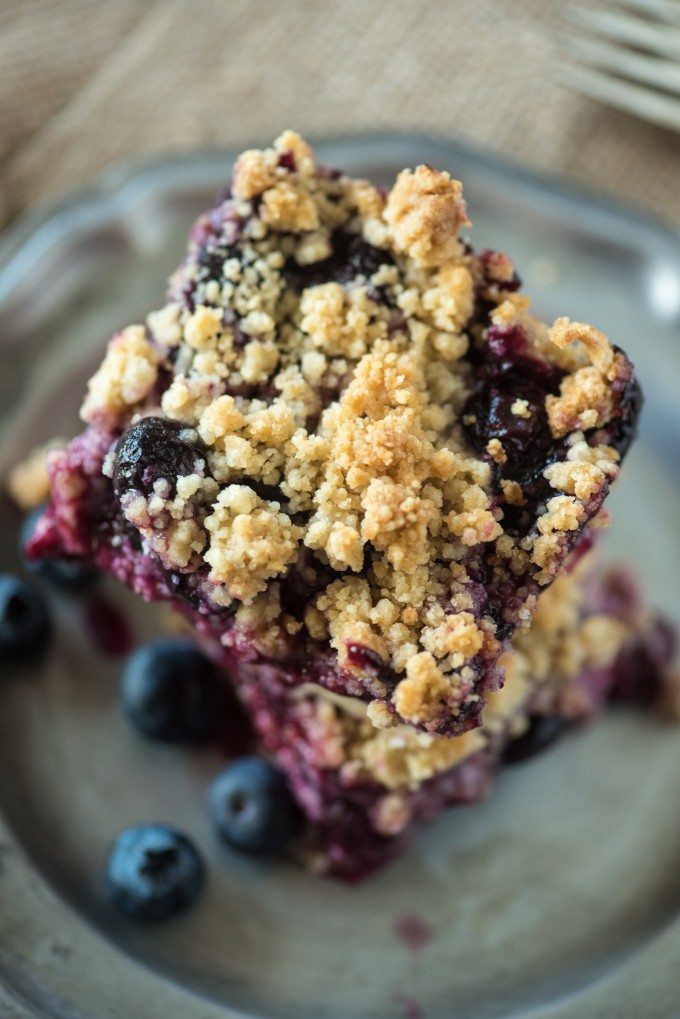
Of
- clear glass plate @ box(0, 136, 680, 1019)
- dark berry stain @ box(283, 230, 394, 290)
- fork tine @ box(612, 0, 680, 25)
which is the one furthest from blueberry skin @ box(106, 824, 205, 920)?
fork tine @ box(612, 0, 680, 25)

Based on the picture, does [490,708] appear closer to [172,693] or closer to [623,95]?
[172,693]

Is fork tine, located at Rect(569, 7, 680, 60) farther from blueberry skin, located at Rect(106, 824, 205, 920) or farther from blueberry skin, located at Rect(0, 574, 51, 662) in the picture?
blueberry skin, located at Rect(106, 824, 205, 920)

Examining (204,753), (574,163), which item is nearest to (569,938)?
(204,753)

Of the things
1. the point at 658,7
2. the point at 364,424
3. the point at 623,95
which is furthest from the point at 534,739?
the point at 658,7

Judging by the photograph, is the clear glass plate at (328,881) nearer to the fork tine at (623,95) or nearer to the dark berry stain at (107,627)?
the dark berry stain at (107,627)

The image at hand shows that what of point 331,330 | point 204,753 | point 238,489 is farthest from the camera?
point 204,753

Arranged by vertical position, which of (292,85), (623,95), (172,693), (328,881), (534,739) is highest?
(292,85)

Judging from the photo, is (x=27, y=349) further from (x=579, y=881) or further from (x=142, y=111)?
(x=579, y=881)
